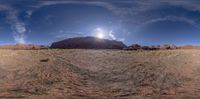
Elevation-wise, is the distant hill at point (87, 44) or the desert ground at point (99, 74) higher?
the distant hill at point (87, 44)

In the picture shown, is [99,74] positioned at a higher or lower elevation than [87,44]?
lower

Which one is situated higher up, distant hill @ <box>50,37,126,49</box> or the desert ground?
distant hill @ <box>50,37,126,49</box>

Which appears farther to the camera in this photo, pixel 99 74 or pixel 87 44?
pixel 87 44

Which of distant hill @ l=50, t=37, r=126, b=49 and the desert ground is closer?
the desert ground

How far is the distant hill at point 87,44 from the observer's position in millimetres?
42875

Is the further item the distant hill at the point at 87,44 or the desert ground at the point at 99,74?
the distant hill at the point at 87,44

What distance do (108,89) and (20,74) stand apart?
22.1ft

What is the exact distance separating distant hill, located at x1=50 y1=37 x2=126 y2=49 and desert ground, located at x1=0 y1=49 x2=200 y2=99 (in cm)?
595

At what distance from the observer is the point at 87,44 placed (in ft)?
141

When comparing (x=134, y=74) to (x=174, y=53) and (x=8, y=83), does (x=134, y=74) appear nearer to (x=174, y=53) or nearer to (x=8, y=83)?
(x=174, y=53)

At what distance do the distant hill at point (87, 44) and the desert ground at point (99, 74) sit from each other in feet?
19.5

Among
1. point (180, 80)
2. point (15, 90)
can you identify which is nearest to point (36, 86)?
point (15, 90)

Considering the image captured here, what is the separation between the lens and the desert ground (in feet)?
85.7

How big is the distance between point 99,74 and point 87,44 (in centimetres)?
1245
